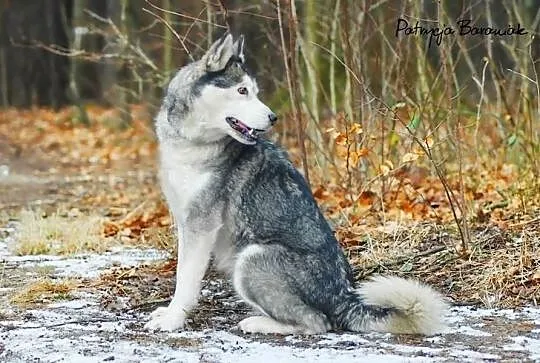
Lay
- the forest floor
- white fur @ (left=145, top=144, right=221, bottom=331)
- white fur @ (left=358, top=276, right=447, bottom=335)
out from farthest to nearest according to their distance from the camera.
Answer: white fur @ (left=145, top=144, right=221, bottom=331)
white fur @ (left=358, top=276, right=447, bottom=335)
the forest floor

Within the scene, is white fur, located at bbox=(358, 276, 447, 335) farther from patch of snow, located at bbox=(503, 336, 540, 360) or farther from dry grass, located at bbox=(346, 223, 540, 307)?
dry grass, located at bbox=(346, 223, 540, 307)

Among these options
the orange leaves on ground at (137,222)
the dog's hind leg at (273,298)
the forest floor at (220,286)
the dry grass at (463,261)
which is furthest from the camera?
the orange leaves on ground at (137,222)

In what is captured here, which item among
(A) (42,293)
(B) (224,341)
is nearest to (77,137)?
(A) (42,293)

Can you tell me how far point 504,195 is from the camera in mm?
7785

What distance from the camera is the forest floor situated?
15.6 ft

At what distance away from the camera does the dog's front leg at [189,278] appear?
520 cm

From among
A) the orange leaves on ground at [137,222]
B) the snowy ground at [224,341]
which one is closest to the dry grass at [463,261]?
the snowy ground at [224,341]

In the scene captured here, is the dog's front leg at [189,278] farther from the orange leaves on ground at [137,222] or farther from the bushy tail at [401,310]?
the orange leaves on ground at [137,222]

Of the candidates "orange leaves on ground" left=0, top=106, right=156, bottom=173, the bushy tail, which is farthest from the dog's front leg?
"orange leaves on ground" left=0, top=106, right=156, bottom=173

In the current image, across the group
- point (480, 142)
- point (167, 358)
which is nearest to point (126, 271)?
point (167, 358)

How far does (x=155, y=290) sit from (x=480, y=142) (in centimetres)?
494

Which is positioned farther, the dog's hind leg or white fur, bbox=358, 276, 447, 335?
the dog's hind leg

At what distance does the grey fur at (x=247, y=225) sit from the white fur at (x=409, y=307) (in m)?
0.04

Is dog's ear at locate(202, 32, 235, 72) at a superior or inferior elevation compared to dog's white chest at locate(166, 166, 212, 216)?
superior
